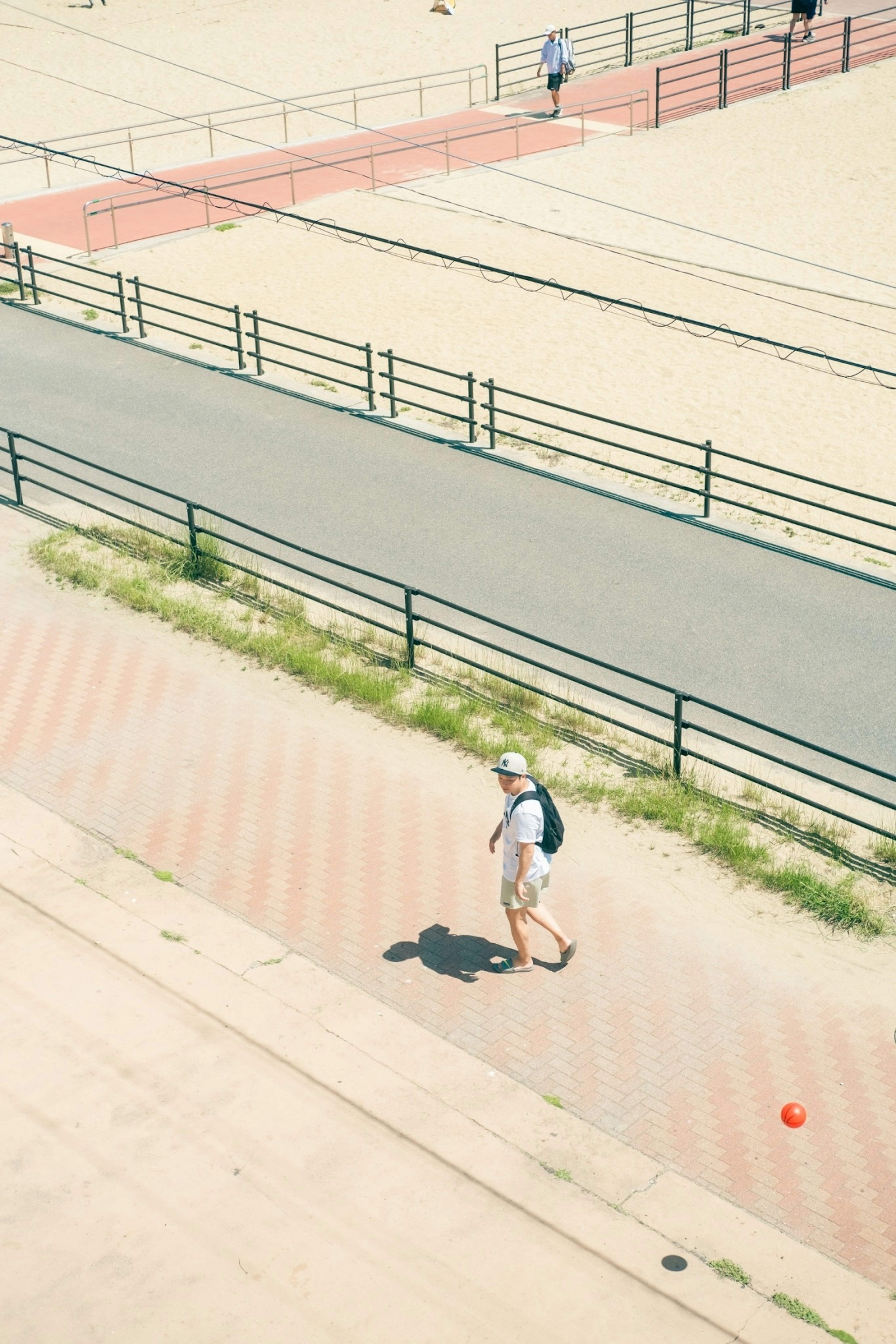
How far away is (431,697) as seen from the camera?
12.4 meters

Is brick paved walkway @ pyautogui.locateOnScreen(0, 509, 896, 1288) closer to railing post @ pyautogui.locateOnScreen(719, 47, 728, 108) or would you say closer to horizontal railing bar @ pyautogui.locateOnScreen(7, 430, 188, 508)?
horizontal railing bar @ pyautogui.locateOnScreen(7, 430, 188, 508)

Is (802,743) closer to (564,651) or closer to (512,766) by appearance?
(564,651)

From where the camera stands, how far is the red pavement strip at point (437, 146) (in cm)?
2770

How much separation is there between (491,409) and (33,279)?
8825mm

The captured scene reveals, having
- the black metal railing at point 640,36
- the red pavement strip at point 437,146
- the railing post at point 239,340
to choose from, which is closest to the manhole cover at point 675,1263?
the railing post at point 239,340

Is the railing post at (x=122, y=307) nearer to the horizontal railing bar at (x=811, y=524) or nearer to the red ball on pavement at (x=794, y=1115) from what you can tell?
the horizontal railing bar at (x=811, y=524)

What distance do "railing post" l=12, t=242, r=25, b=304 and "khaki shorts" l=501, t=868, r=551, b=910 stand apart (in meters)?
16.4

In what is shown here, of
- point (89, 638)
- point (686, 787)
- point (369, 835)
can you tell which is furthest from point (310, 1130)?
point (89, 638)

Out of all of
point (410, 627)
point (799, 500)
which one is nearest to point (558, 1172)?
point (410, 627)

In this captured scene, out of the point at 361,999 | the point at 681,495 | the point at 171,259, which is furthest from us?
the point at 171,259

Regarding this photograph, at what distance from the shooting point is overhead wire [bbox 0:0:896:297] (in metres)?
26.0

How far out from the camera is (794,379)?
20.6 m

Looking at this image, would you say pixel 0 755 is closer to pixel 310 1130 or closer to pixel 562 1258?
pixel 310 1130

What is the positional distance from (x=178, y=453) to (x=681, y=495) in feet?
18.9
